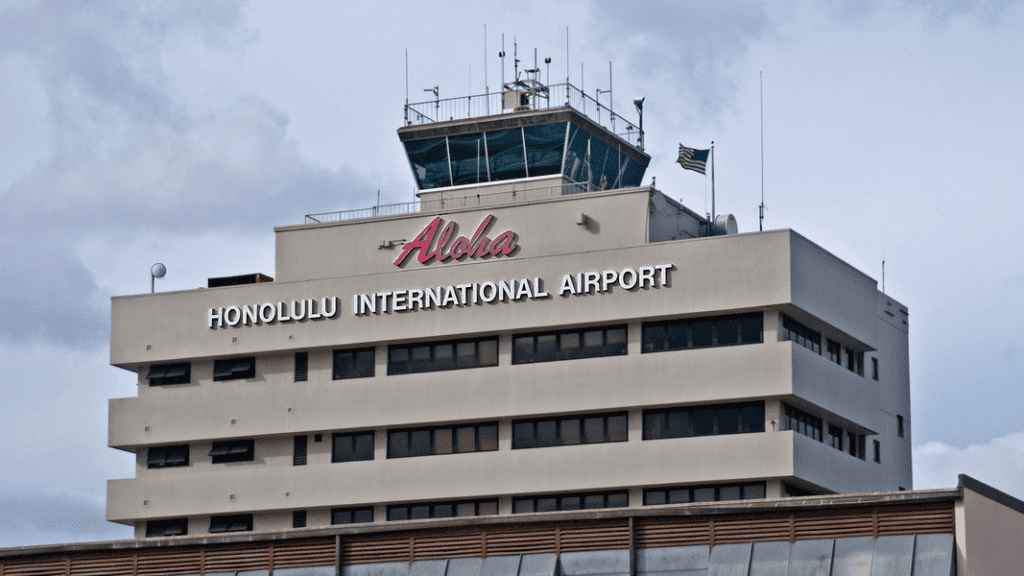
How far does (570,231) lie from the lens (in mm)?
91000

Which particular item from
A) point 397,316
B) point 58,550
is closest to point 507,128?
point 397,316

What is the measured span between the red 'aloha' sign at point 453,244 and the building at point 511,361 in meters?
0.11

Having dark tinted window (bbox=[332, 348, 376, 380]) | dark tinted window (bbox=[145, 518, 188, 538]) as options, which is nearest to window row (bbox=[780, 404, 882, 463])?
dark tinted window (bbox=[332, 348, 376, 380])

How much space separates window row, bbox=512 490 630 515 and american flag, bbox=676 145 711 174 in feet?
65.4

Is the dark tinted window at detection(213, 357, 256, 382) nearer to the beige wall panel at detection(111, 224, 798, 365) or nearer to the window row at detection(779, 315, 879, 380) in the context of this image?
the beige wall panel at detection(111, 224, 798, 365)

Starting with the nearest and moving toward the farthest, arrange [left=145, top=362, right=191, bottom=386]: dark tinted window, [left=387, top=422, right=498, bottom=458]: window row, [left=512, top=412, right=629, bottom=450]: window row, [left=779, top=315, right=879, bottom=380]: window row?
[left=779, top=315, right=879, bottom=380]: window row
[left=512, top=412, right=629, bottom=450]: window row
[left=387, top=422, right=498, bottom=458]: window row
[left=145, top=362, right=191, bottom=386]: dark tinted window

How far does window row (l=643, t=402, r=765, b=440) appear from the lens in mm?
85250

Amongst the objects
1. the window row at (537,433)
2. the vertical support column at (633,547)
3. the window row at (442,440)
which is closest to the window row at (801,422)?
the window row at (537,433)

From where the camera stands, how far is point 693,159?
319 feet

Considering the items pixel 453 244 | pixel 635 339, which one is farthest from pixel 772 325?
pixel 453 244

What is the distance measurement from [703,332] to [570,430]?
26.6ft

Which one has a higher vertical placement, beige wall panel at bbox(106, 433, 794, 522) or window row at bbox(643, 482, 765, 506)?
beige wall panel at bbox(106, 433, 794, 522)

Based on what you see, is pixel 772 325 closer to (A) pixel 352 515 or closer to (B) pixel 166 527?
(A) pixel 352 515

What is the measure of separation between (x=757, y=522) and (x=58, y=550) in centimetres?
2443
